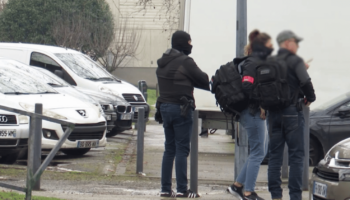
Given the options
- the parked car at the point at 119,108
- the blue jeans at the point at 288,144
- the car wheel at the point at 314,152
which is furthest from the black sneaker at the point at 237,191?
the parked car at the point at 119,108

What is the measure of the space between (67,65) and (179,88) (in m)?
8.47

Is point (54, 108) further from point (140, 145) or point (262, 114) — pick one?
point (262, 114)

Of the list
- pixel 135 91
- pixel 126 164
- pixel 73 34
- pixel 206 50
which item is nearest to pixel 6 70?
pixel 126 164

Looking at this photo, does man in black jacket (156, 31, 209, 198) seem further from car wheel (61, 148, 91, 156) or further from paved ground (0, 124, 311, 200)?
car wheel (61, 148, 91, 156)

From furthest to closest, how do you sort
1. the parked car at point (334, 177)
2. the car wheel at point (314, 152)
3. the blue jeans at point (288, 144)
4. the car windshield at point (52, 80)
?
the car windshield at point (52, 80), the car wheel at point (314, 152), the blue jeans at point (288, 144), the parked car at point (334, 177)

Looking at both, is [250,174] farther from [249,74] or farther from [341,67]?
[341,67]

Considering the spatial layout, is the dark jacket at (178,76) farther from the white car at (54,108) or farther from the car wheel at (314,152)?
the car wheel at (314,152)

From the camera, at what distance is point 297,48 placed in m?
4.06

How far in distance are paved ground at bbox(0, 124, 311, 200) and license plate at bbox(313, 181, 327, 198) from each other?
1.51 m

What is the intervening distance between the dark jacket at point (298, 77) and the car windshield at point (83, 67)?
9.62 metres

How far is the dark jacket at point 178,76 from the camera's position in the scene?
6645mm

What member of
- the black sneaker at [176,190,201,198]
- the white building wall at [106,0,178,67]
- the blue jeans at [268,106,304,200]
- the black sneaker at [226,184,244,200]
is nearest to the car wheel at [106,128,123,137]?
the black sneaker at [176,190,201,198]

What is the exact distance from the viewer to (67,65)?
48.5 feet

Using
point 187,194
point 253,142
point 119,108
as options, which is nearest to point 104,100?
point 119,108
